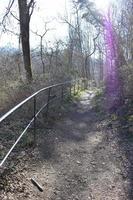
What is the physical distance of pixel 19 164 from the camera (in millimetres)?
5801

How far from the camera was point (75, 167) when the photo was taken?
20.0 feet

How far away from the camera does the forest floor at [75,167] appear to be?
4926 mm

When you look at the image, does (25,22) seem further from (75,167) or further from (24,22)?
(75,167)

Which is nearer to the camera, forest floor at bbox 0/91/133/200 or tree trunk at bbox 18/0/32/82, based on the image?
forest floor at bbox 0/91/133/200

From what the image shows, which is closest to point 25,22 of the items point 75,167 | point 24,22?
point 24,22

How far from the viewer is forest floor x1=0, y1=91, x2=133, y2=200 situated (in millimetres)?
4926

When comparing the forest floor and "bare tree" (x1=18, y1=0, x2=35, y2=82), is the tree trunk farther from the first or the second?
the forest floor

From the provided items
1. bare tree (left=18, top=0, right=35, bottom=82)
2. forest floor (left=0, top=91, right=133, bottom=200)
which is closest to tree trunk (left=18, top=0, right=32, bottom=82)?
bare tree (left=18, top=0, right=35, bottom=82)

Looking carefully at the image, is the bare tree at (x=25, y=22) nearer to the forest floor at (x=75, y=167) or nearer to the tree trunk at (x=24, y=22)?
the tree trunk at (x=24, y=22)

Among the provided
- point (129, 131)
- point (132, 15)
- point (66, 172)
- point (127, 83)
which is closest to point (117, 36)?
point (132, 15)

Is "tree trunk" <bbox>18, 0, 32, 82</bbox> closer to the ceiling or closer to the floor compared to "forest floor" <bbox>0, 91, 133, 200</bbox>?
closer to the ceiling

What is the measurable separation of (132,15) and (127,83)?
4604mm

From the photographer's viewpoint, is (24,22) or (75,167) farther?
(24,22)

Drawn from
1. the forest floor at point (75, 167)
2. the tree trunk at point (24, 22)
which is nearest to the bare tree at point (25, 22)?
the tree trunk at point (24, 22)
